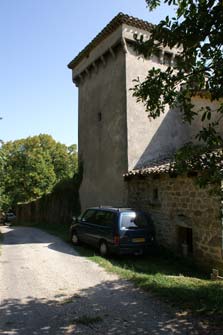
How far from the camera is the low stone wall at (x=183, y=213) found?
9.80 m

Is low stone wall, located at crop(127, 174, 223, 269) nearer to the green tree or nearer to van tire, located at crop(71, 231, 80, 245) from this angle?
van tire, located at crop(71, 231, 80, 245)

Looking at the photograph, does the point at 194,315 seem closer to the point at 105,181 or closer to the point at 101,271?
the point at 101,271

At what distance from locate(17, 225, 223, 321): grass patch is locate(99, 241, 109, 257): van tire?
0.84 feet

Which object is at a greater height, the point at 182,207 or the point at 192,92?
the point at 192,92

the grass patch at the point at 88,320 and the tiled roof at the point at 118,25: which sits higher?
the tiled roof at the point at 118,25

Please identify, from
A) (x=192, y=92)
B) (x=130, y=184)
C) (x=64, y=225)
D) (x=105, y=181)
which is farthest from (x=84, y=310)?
(x=64, y=225)

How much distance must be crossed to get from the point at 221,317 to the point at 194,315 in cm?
44

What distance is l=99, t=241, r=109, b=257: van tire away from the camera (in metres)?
10.7

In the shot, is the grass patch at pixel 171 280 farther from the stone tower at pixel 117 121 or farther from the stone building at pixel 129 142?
the stone tower at pixel 117 121

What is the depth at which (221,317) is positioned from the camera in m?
5.20

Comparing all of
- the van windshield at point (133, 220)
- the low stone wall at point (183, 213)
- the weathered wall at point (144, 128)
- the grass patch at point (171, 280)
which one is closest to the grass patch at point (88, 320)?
the grass patch at point (171, 280)

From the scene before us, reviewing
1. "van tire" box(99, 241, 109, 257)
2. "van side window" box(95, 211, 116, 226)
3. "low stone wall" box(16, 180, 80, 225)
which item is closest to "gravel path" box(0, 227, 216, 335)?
"van tire" box(99, 241, 109, 257)

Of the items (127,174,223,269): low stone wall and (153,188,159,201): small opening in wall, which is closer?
(127,174,223,269): low stone wall

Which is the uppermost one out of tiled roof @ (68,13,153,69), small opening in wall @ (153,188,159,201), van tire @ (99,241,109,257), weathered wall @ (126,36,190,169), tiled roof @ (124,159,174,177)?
tiled roof @ (68,13,153,69)
